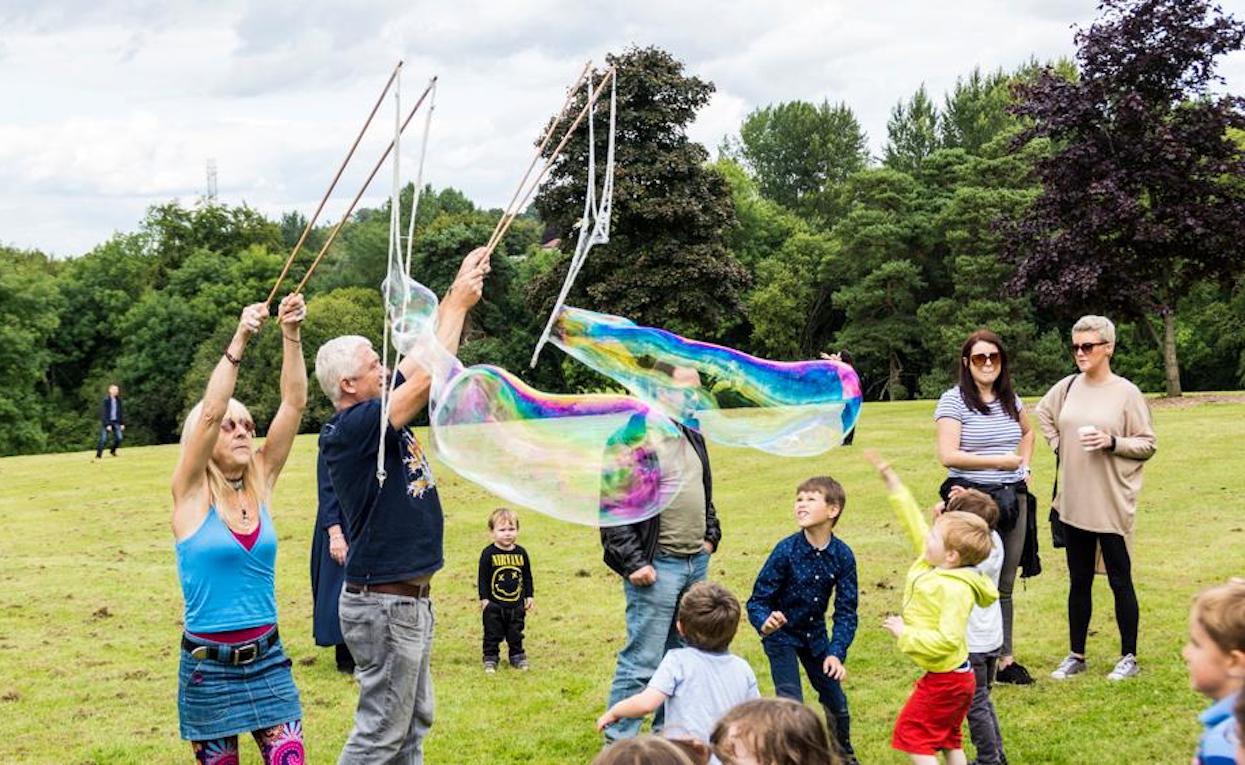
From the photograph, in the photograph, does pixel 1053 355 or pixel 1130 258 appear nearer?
pixel 1130 258

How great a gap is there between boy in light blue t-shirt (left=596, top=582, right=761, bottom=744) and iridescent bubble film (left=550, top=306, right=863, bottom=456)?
1.15 metres

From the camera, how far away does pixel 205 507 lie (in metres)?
4.89

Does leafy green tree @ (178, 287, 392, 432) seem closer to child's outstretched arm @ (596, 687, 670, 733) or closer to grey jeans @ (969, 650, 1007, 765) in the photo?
grey jeans @ (969, 650, 1007, 765)

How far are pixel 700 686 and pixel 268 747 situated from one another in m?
1.76

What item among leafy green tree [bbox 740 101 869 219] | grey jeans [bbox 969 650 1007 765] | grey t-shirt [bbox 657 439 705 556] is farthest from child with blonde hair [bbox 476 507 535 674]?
leafy green tree [bbox 740 101 869 219]

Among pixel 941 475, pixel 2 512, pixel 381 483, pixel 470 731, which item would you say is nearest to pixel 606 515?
pixel 381 483

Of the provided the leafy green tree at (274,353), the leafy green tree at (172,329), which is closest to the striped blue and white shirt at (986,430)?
the leafy green tree at (274,353)

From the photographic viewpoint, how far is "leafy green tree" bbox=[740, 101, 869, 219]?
78.6m

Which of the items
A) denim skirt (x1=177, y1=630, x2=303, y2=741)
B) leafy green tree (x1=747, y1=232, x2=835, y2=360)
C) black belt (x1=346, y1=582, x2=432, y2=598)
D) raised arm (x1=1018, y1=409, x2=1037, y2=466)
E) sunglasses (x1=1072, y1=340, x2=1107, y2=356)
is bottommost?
denim skirt (x1=177, y1=630, x2=303, y2=741)

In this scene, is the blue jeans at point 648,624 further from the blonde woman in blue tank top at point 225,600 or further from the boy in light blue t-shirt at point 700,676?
the blonde woman in blue tank top at point 225,600

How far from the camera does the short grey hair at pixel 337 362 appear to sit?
5.02m

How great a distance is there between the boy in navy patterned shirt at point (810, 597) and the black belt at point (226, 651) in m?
2.45

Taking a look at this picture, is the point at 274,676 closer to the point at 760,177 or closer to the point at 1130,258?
the point at 1130,258

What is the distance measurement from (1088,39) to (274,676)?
29.6 meters
